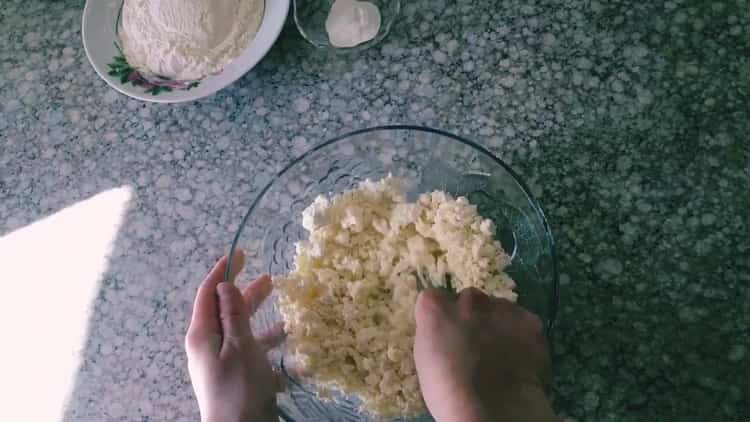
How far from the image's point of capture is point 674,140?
0.75m

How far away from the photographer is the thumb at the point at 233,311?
0.68 meters

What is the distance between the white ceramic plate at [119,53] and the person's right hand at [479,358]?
41cm

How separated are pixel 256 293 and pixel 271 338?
0.17ft

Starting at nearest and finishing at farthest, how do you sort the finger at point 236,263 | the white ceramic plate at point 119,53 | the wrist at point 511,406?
the wrist at point 511,406
the finger at point 236,263
the white ceramic plate at point 119,53

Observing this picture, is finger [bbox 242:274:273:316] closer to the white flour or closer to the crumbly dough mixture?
the crumbly dough mixture

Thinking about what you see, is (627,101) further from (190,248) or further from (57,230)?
(57,230)

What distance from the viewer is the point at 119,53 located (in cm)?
88

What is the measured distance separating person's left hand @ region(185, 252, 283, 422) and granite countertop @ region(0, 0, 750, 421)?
99 millimetres

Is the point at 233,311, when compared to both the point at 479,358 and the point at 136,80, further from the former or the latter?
the point at 136,80

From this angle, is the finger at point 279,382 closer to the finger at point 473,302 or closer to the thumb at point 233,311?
the thumb at point 233,311

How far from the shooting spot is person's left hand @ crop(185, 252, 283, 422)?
66 cm

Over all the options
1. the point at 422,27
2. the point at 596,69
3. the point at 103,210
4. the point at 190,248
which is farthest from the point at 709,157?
the point at 103,210

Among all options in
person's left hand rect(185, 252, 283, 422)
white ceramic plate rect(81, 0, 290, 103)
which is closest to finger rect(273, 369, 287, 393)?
person's left hand rect(185, 252, 283, 422)

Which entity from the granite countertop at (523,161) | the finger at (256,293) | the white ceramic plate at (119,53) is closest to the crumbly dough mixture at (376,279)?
the finger at (256,293)
